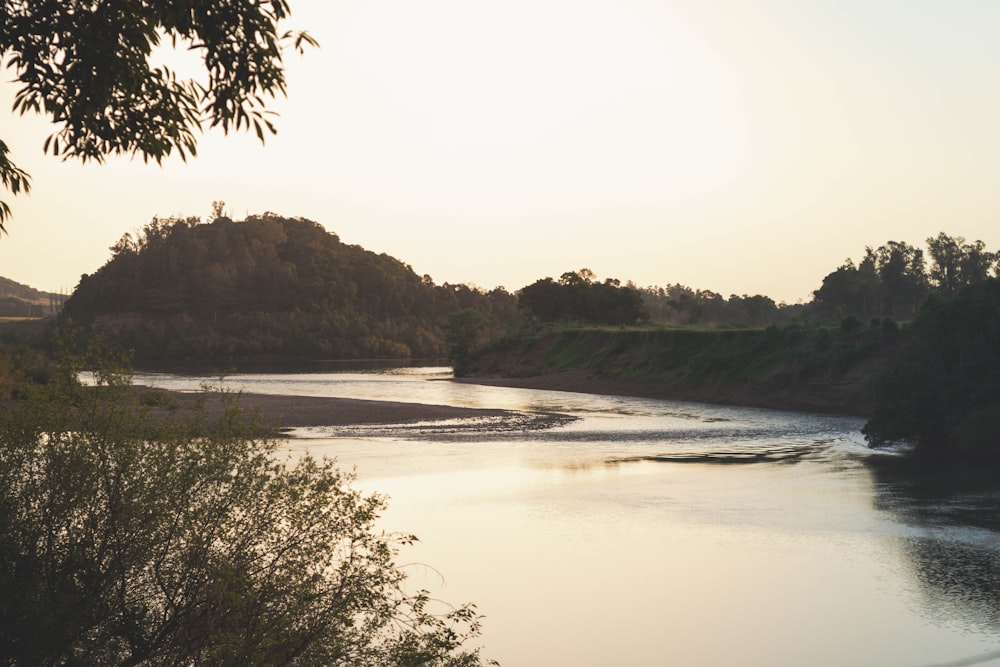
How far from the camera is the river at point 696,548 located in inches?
458

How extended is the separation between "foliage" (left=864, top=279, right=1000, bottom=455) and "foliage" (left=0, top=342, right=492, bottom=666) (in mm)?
23802

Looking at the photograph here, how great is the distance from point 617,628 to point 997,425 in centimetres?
1937

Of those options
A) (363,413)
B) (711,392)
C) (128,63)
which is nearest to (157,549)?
(128,63)

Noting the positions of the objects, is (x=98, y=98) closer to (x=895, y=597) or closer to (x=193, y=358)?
(x=895, y=597)

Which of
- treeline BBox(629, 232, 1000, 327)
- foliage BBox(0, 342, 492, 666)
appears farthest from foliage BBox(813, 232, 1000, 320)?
foliage BBox(0, 342, 492, 666)

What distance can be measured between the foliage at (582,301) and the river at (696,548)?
6756 centimetres

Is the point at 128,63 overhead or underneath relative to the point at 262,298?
underneath

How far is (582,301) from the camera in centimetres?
10156

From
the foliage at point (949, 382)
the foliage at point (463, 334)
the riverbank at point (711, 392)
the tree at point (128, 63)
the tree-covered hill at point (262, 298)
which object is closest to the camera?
the tree at point (128, 63)

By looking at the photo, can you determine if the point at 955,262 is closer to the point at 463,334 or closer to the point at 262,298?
the point at 463,334

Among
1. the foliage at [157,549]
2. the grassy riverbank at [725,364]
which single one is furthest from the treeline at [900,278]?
the foliage at [157,549]

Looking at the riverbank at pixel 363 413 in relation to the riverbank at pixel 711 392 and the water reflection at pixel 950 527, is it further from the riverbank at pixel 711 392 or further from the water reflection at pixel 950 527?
the water reflection at pixel 950 527

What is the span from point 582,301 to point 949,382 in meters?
73.1

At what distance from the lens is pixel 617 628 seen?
40.0 ft
